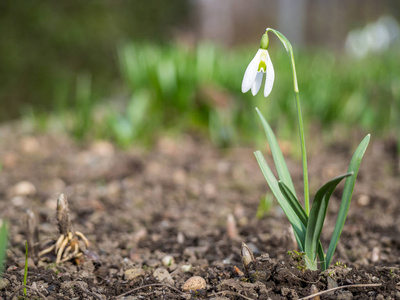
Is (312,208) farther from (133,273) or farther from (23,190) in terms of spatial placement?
(23,190)

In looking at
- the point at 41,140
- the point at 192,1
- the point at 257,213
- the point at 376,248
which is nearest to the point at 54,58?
the point at 41,140

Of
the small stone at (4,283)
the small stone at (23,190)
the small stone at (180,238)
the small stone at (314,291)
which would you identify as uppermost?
the small stone at (314,291)

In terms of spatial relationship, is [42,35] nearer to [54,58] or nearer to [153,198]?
[54,58]

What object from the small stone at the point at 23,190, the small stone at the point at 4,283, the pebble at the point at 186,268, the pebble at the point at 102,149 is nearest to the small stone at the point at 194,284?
the pebble at the point at 186,268

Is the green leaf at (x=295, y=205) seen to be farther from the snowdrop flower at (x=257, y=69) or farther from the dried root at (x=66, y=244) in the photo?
the dried root at (x=66, y=244)

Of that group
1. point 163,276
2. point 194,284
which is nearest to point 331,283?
point 194,284

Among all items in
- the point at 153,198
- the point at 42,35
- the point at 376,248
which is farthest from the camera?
the point at 42,35
